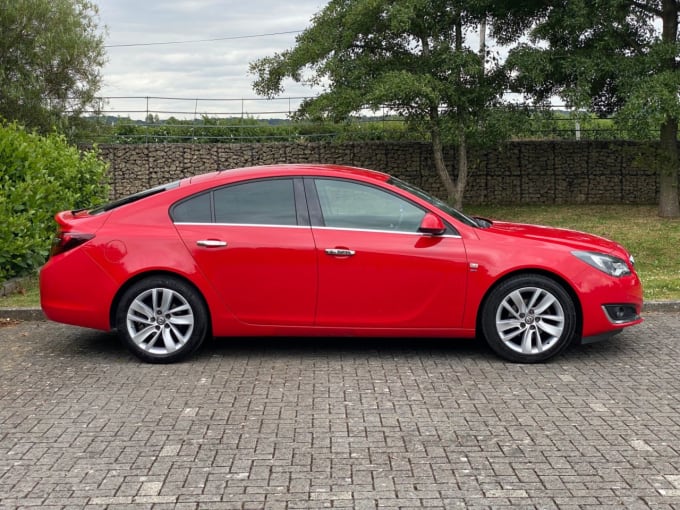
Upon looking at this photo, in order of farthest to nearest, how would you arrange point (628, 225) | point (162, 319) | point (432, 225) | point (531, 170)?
point (531, 170)
point (628, 225)
point (162, 319)
point (432, 225)

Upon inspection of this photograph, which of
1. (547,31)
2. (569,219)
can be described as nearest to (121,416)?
(547,31)

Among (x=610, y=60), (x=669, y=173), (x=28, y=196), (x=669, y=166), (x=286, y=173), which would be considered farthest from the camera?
(x=669, y=173)

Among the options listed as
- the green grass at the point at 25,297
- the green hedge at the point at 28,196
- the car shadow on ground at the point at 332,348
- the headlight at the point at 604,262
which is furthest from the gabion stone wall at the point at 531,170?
the headlight at the point at 604,262

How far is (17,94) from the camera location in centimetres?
2883

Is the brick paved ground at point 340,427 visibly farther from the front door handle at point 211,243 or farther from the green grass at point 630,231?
the green grass at point 630,231

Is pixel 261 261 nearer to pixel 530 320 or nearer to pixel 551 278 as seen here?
pixel 530 320

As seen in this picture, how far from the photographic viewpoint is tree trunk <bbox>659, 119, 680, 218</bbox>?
24.4 meters

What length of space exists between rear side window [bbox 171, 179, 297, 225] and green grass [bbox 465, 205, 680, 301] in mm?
5982

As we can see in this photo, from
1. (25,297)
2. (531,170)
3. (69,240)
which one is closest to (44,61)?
(531,170)

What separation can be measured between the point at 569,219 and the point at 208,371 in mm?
20034

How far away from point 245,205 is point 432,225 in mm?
1561

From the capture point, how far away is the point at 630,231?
73.7 feet

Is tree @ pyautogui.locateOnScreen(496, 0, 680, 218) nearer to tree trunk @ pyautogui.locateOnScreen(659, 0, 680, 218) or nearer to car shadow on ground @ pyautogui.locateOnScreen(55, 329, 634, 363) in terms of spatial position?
tree trunk @ pyautogui.locateOnScreen(659, 0, 680, 218)

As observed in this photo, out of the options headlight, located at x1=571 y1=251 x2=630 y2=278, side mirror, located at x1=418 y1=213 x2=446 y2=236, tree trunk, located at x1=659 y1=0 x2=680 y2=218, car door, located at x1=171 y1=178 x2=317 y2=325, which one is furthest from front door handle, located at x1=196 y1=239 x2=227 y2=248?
tree trunk, located at x1=659 y1=0 x2=680 y2=218
